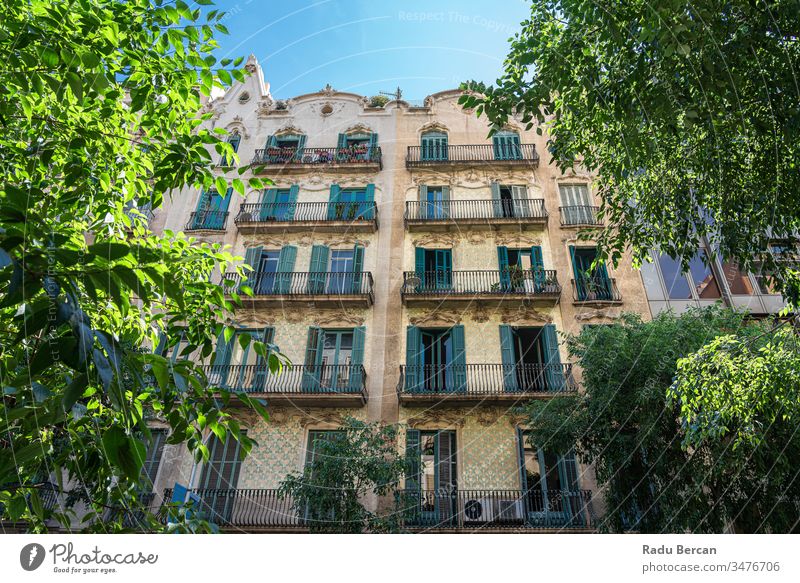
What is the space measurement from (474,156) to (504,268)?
3.92m

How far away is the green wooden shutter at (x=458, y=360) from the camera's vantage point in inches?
472

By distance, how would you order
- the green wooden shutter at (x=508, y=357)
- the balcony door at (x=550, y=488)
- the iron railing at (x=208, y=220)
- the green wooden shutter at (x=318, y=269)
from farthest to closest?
the iron railing at (x=208, y=220), the green wooden shutter at (x=318, y=269), the green wooden shutter at (x=508, y=357), the balcony door at (x=550, y=488)

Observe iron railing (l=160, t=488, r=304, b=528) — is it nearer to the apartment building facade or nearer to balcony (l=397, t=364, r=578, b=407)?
the apartment building facade

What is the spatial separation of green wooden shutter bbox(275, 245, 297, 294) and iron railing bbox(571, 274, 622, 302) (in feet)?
25.0

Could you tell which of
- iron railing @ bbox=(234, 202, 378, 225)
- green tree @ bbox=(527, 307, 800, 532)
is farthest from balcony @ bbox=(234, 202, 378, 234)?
green tree @ bbox=(527, 307, 800, 532)

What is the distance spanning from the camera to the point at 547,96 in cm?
554

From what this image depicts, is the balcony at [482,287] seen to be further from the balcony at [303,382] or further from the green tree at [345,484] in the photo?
the green tree at [345,484]

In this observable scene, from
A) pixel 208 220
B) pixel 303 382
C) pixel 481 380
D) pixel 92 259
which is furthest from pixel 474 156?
pixel 92 259

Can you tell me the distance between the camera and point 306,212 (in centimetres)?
1526

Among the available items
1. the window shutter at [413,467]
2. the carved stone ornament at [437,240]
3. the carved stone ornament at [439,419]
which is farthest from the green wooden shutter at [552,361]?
the carved stone ornament at [437,240]

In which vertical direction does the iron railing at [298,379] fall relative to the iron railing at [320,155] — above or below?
below

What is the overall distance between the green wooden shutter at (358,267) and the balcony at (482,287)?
121cm

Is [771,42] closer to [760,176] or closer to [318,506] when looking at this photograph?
[760,176]

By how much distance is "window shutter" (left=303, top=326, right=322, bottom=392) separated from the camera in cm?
1230
